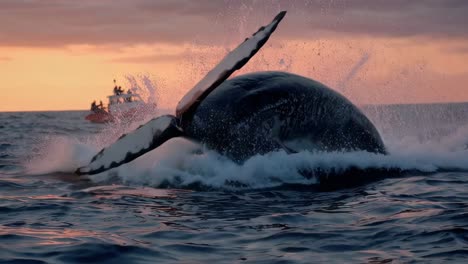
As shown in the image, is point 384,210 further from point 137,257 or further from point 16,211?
point 16,211

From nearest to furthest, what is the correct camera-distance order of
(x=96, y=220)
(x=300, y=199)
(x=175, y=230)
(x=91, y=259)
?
(x=91, y=259), (x=175, y=230), (x=96, y=220), (x=300, y=199)

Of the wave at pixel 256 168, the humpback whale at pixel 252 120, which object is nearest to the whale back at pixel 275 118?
the humpback whale at pixel 252 120

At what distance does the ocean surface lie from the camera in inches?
239

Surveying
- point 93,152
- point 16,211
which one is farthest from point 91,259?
point 93,152

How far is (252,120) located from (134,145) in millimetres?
1900

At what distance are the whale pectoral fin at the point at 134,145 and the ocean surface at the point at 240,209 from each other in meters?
0.42

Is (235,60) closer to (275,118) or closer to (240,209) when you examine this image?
(275,118)

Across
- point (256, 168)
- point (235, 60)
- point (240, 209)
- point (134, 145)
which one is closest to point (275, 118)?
point (256, 168)

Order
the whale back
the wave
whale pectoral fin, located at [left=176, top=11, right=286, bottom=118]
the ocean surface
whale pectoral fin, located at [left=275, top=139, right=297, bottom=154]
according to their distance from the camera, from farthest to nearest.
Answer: whale pectoral fin, located at [left=275, top=139, right=297, bottom=154] < the whale back < the wave < whale pectoral fin, located at [left=176, top=11, right=286, bottom=118] < the ocean surface

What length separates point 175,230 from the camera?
7.02 m

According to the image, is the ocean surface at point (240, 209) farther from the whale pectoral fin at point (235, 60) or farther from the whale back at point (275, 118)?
the whale pectoral fin at point (235, 60)

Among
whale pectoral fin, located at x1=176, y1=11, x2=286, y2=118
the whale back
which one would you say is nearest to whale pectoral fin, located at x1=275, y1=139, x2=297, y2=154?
the whale back

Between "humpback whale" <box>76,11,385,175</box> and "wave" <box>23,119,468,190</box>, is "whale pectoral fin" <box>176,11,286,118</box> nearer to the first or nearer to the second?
"humpback whale" <box>76,11,385,175</box>

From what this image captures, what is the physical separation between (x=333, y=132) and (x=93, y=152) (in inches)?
205
